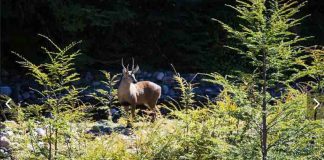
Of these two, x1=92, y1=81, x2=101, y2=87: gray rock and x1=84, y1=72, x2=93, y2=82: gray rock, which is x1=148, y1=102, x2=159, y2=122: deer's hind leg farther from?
x1=84, y1=72, x2=93, y2=82: gray rock

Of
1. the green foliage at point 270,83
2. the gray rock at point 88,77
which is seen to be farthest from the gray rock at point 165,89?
the green foliage at point 270,83

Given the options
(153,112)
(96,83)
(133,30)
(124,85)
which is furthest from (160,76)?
(153,112)

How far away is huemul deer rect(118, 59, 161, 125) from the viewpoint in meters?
7.36

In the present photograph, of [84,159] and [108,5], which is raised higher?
[108,5]

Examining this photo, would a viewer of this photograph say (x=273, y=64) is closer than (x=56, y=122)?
Yes

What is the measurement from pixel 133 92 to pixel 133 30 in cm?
549

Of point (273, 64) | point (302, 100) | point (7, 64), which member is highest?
point (273, 64)

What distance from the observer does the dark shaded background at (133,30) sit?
38.1 ft

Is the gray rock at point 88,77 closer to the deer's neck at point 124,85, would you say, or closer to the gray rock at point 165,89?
the gray rock at point 165,89

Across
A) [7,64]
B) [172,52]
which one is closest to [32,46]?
[7,64]

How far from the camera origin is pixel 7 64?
11.8 m

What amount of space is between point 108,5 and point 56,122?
8801 mm

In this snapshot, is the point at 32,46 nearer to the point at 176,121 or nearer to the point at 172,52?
the point at 172,52

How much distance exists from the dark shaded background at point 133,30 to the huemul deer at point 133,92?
11.9 feet
